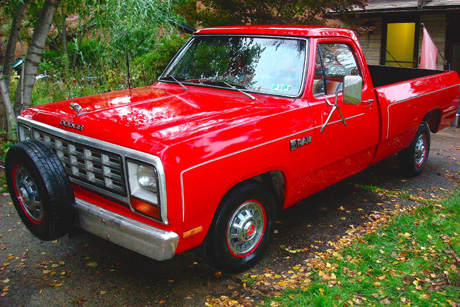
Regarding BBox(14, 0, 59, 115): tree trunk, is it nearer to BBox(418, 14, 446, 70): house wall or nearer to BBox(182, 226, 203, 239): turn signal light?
BBox(182, 226, 203, 239): turn signal light

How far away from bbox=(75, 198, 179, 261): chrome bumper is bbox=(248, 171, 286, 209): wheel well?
115 cm

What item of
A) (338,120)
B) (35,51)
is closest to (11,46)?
(35,51)

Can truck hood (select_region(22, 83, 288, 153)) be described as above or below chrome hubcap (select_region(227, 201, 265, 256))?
above

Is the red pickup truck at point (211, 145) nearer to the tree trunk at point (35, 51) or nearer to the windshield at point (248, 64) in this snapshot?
the windshield at point (248, 64)

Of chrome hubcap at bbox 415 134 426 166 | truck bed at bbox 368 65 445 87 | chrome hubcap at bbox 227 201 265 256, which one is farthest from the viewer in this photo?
truck bed at bbox 368 65 445 87

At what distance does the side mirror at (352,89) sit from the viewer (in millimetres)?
4344

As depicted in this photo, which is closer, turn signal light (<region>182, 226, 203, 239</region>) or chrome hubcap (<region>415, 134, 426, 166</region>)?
turn signal light (<region>182, 226, 203, 239</region>)

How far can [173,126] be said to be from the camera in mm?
3666

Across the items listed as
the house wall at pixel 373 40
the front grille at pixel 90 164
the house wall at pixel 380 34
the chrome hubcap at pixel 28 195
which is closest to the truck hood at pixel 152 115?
the front grille at pixel 90 164

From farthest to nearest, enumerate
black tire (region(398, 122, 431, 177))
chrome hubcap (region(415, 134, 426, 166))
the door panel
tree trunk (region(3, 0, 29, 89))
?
1. tree trunk (region(3, 0, 29, 89))
2. chrome hubcap (region(415, 134, 426, 166))
3. black tire (region(398, 122, 431, 177))
4. the door panel

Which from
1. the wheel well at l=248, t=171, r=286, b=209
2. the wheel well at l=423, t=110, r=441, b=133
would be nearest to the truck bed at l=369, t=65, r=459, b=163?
the wheel well at l=423, t=110, r=441, b=133

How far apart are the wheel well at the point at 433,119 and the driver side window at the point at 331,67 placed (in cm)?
211

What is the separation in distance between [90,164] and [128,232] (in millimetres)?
658

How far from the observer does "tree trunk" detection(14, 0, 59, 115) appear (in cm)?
687
